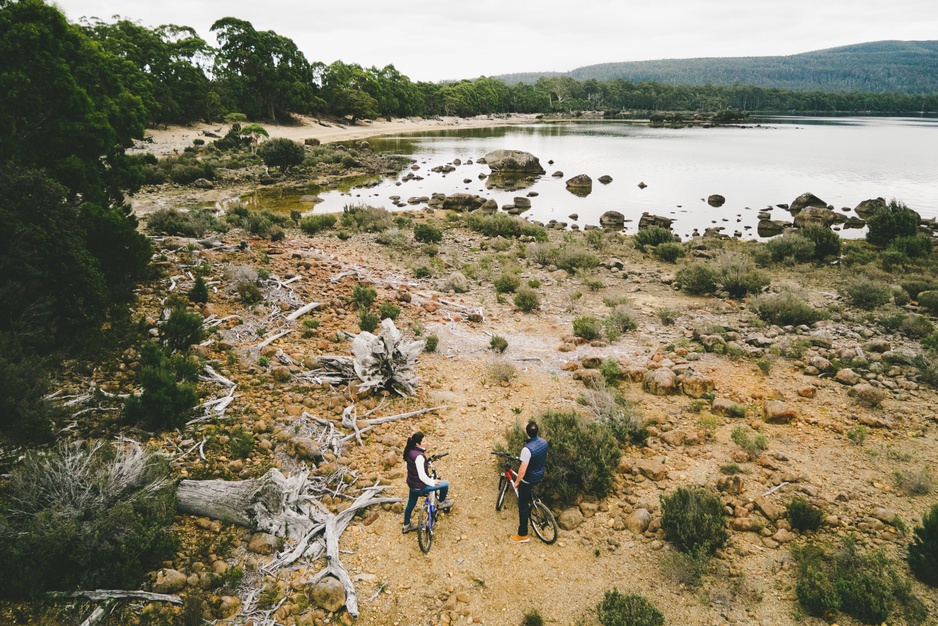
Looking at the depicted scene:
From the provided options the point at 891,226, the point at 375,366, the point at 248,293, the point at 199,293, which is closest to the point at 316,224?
the point at 248,293

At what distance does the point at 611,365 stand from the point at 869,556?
5572 millimetres

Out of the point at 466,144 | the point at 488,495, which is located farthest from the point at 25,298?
the point at 466,144

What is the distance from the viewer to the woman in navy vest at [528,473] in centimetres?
628

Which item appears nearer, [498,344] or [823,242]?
[498,344]

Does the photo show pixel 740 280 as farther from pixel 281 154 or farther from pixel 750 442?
pixel 281 154

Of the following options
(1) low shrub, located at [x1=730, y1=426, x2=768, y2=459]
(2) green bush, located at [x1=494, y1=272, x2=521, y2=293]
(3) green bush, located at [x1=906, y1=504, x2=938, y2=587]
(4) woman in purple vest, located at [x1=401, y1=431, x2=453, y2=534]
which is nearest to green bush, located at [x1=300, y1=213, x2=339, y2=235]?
(2) green bush, located at [x1=494, y1=272, x2=521, y2=293]

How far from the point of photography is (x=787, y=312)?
13.6m

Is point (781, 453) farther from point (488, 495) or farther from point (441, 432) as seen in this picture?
point (441, 432)

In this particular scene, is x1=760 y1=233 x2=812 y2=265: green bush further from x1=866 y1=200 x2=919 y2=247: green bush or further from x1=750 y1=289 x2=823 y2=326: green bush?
x1=750 y1=289 x2=823 y2=326: green bush

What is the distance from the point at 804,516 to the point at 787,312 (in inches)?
361

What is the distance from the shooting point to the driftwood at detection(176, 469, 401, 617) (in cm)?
597

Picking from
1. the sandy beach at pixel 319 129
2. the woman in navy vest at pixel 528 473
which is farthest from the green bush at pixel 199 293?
the sandy beach at pixel 319 129

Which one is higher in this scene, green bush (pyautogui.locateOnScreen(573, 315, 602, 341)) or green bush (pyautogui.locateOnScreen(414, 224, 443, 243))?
green bush (pyautogui.locateOnScreen(414, 224, 443, 243))

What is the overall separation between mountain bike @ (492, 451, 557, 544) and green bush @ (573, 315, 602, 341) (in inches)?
251
